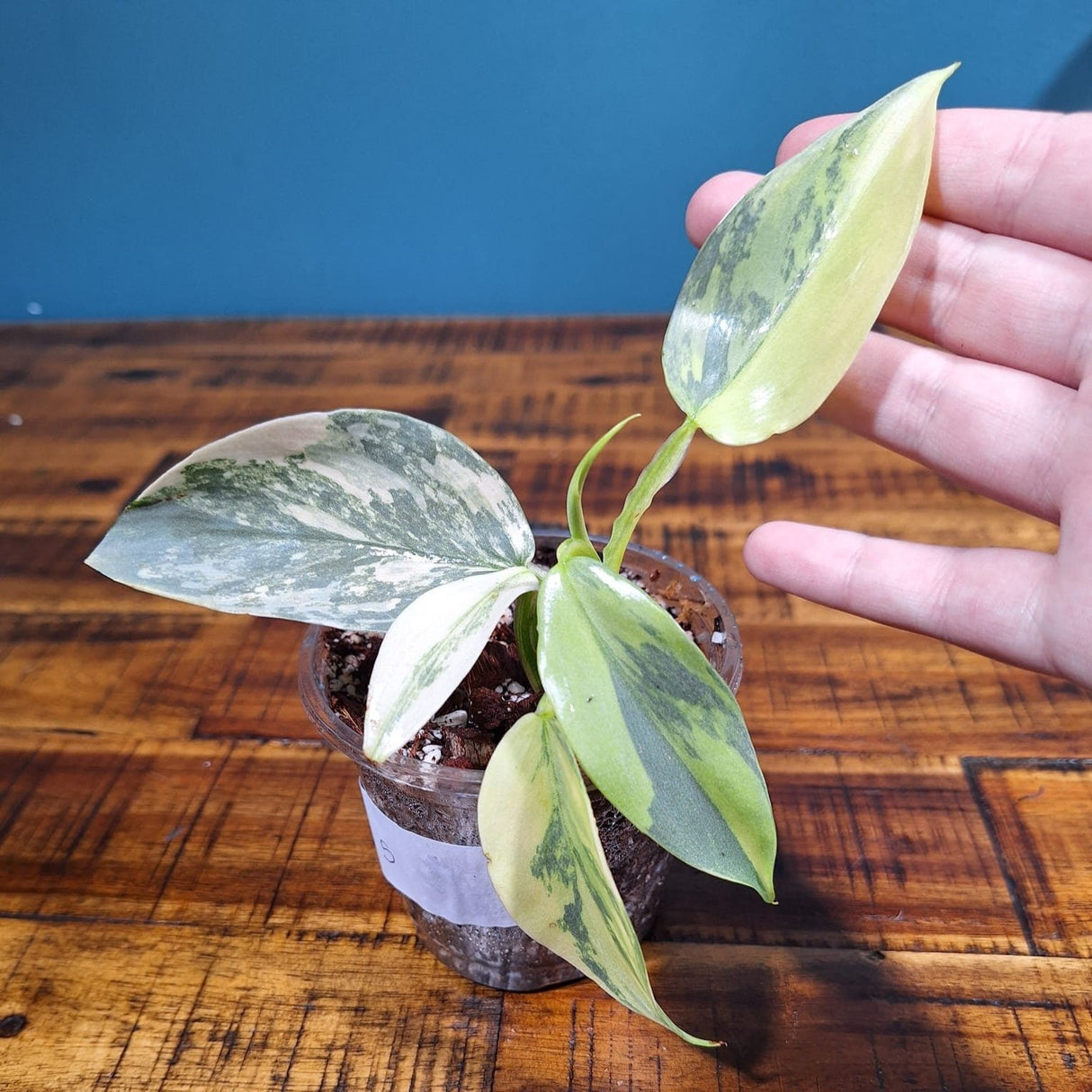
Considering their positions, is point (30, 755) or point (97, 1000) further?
point (30, 755)

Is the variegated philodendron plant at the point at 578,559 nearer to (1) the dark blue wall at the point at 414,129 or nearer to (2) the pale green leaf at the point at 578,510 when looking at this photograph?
(2) the pale green leaf at the point at 578,510

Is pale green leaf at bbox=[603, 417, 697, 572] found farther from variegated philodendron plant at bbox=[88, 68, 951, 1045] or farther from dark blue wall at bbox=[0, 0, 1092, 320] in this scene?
dark blue wall at bbox=[0, 0, 1092, 320]

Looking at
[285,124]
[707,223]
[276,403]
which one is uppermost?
[707,223]

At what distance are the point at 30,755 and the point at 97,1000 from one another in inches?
7.9

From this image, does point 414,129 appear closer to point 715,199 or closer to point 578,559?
point 715,199

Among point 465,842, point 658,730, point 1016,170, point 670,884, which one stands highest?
point 1016,170

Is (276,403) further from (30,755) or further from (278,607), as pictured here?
(278,607)

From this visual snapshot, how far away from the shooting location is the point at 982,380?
0.55 m

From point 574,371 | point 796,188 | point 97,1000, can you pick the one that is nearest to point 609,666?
Answer: point 796,188

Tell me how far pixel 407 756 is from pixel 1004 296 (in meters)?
0.38

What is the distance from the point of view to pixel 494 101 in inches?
45.9

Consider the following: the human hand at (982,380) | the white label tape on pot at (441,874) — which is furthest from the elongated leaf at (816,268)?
the white label tape on pot at (441,874)

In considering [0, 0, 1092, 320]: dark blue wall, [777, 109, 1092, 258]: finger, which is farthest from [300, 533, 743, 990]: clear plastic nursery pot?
[0, 0, 1092, 320]: dark blue wall

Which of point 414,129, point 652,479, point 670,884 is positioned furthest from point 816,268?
point 414,129
